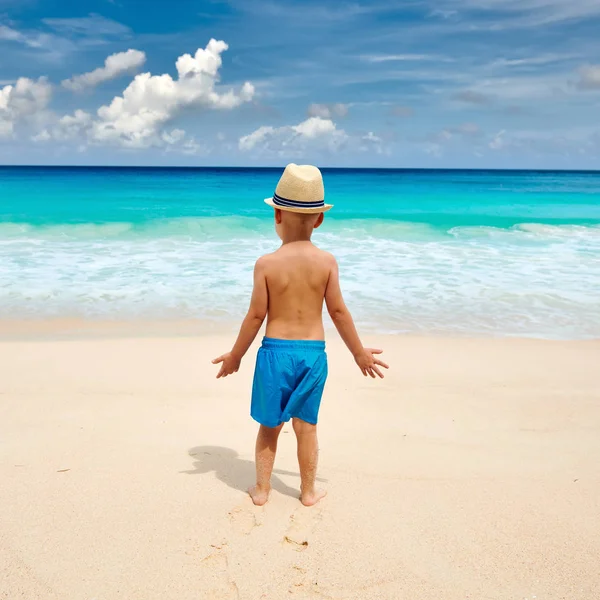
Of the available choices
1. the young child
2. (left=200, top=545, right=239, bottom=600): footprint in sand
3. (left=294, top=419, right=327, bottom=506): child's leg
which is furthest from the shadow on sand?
(left=200, top=545, right=239, bottom=600): footprint in sand

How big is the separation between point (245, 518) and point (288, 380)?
2.05 ft

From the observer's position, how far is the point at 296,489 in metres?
3.06

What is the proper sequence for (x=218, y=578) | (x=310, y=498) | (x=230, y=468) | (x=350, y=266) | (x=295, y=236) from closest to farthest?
(x=218, y=578)
(x=295, y=236)
(x=310, y=498)
(x=230, y=468)
(x=350, y=266)

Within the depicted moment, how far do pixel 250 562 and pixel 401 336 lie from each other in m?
4.12

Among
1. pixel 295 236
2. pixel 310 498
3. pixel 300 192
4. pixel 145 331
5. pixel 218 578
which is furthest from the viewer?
pixel 145 331

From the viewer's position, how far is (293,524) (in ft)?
8.86

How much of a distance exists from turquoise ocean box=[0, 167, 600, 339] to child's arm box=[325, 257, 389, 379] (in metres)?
3.85

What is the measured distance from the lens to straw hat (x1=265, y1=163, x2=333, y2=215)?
2.65 meters

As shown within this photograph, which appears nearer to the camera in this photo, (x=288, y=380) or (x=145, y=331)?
(x=288, y=380)

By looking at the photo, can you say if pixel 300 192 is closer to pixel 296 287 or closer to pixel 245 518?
pixel 296 287

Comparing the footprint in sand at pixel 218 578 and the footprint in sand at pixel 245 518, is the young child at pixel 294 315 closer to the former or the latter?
the footprint in sand at pixel 245 518

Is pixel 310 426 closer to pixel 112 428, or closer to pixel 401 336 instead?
pixel 112 428

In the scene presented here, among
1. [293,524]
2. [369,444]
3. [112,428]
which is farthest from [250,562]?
[112,428]

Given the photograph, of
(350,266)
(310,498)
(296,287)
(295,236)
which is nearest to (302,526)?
(310,498)
